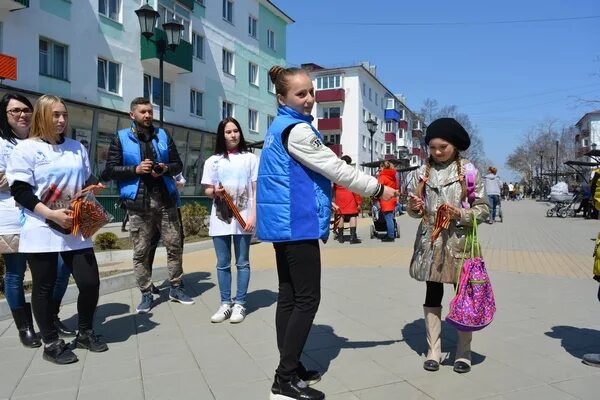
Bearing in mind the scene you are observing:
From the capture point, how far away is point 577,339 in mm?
4406

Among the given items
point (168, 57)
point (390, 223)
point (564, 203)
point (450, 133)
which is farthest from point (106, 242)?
point (564, 203)

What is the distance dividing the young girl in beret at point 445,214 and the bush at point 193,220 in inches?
379

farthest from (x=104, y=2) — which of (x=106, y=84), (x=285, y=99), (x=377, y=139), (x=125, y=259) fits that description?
(x=377, y=139)

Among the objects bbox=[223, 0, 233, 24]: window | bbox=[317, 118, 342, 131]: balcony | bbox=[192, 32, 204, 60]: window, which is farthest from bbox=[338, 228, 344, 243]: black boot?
bbox=[317, 118, 342, 131]: balcony

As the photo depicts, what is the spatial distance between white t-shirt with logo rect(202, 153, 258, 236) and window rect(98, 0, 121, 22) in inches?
664

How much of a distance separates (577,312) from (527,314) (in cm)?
56

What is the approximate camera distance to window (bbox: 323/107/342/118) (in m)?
53.0

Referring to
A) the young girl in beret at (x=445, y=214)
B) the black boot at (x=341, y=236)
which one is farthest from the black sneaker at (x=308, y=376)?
the black boot at (x=341, y=236)

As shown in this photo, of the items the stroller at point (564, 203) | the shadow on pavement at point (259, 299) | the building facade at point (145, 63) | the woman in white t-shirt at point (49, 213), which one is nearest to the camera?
the woman in white t-shirt at point (49, 213)

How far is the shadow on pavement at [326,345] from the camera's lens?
388cm

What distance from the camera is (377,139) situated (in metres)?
61.3

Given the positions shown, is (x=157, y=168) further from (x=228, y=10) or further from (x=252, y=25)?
(x=252, y=25)

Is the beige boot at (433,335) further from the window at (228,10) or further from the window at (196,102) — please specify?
the window at (228,10)

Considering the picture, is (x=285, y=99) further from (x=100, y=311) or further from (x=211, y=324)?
(x=100, y=311)
